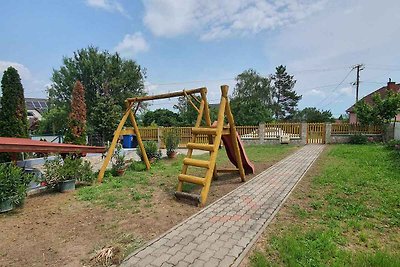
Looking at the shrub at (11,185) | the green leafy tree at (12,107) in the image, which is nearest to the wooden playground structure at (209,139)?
the shrub at (11,185)

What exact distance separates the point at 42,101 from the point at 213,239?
61574mm

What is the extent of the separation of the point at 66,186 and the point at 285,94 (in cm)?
4566

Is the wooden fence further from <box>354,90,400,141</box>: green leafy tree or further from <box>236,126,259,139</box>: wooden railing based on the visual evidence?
<box>354,90,400,141</box>: green leafy tree

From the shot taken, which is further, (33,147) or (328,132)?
(328,132)

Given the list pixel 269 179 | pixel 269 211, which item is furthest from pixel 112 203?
pixel 269 179

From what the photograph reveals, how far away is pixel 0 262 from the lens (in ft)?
8.77

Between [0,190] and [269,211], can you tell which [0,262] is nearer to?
[0,190]

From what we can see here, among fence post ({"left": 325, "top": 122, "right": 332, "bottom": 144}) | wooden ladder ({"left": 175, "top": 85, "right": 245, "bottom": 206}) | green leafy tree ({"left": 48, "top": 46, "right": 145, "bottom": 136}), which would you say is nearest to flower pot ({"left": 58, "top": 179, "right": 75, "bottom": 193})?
wooden ladder ({"left": 175, "top": 85, "right": 245, "bottom": 206})

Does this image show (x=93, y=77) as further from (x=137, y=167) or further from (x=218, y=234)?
(x=218, y=234)

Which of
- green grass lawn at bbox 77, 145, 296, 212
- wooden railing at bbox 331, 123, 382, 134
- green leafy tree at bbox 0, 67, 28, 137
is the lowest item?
green grass lawn at bbox 77, 145, 296, 212

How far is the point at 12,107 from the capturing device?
28.4 ft

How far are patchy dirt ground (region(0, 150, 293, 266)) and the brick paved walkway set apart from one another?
0.23 metres

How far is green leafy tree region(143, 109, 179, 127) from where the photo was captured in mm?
37000

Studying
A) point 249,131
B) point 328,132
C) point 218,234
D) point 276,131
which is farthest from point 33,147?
point 328,132
